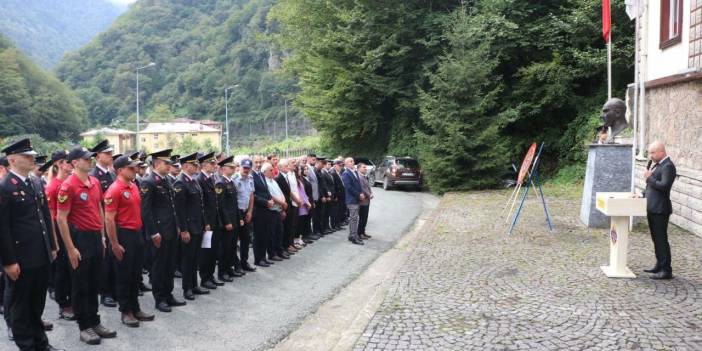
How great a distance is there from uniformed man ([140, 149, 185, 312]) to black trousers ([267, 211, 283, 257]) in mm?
2946

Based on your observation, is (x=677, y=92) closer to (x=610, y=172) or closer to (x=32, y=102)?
(x=610, y=172)

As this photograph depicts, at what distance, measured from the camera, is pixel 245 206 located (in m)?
9.21

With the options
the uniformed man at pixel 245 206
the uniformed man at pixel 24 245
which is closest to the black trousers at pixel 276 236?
the uniformed man at pixel 245 206

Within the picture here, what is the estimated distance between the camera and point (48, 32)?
153 meters

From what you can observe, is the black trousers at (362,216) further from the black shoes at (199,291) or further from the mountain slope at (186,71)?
the mountain slope at (186,71)

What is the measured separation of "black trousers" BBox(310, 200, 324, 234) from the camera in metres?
12.7

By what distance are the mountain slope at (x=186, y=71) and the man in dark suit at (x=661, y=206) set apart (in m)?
85.0

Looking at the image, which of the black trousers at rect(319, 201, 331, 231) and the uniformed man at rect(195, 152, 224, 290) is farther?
the black trousers at rect(319, 201, 331, 231)

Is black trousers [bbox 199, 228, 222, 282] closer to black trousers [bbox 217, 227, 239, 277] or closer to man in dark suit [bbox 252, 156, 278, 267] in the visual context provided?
black trousers [bbox 217, 227, 239, 277]

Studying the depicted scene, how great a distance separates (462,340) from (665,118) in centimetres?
1066

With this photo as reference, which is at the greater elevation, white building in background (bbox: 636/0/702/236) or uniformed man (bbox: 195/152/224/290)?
white building in background (bbox: 636/0/702/236)

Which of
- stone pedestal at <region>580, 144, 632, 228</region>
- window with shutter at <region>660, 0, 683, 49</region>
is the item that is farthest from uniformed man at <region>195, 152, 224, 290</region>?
window with shutter at <region>660, 0, 683, 49</region>

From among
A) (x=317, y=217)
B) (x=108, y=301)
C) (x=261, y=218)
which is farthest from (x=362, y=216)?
(x=108, y=301)

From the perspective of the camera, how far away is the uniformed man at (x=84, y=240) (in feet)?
18.7
